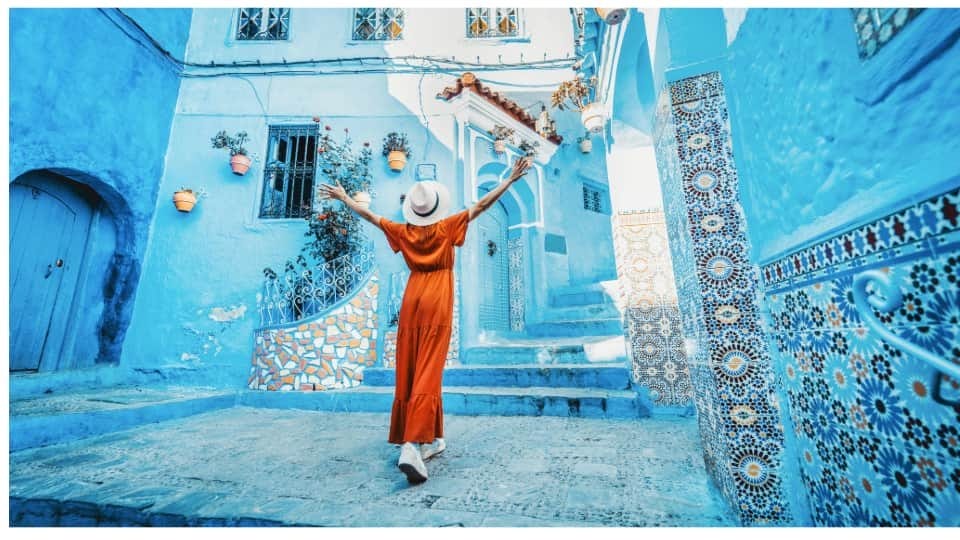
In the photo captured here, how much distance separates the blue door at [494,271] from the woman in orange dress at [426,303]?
4065mm

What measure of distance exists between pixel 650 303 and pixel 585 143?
6.45 meters

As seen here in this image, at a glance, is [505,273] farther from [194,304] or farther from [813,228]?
[813,228]

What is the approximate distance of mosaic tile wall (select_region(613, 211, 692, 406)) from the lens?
11.3 feet

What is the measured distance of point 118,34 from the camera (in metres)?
6.01

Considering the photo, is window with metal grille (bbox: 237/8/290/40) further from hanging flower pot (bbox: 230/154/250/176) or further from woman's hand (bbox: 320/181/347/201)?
woman's hand (bbox: 320/181/347/201)

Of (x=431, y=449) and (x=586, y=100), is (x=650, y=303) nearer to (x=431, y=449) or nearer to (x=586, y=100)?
(x=431, y=449)

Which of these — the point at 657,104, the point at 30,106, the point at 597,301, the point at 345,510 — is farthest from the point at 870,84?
the point at 30,106

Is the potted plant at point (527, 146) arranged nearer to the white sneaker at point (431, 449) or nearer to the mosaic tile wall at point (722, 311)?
the mosaic tile wall at point (722, 311)

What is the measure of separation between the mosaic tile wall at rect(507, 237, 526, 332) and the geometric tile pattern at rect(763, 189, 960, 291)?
597 centimetres

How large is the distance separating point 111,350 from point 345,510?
6.45 m

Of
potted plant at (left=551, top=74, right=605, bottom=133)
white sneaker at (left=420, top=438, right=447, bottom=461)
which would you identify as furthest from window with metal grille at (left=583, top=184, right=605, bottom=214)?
white sneaker at (left=420, top=438, right=447, bottom=461)

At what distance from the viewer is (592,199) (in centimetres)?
928

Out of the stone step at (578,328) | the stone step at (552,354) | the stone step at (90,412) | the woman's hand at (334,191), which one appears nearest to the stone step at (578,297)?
the stone step at (578,328)

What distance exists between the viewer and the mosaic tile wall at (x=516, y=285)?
716cm
